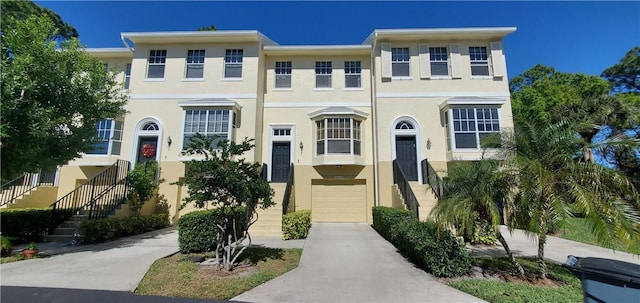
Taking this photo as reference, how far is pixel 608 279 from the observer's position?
240 centimetres

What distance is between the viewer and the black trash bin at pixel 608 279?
2.27m

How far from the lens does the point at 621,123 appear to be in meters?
13.6

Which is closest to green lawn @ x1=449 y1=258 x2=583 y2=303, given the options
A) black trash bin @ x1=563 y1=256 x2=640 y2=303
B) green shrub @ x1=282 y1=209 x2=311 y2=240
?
black trash bin @ x1=563 y1=256 x2=640 y2=303

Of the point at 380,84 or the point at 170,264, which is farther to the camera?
the point at 380,84

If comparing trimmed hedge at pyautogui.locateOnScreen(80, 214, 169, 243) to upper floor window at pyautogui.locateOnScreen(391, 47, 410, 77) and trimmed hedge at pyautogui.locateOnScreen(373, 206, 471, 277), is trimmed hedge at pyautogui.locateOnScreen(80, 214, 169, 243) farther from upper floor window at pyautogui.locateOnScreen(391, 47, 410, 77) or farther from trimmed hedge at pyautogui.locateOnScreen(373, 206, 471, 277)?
upper floor window at pyautogui.locateOnScreen(391, 47, 410, 77)

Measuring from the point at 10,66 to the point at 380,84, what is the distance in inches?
506

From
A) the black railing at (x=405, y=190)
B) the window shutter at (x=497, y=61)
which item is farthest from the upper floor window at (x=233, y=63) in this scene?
the window shutter at (x=497, y=61)

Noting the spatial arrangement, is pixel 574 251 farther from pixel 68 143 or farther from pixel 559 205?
pixel 68 143

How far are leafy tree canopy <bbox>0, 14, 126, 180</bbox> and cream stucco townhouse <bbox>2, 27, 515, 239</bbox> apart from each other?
16.4ft

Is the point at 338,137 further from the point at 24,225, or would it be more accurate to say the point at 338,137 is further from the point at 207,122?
the point at 24,225

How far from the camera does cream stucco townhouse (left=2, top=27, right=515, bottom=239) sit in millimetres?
13453

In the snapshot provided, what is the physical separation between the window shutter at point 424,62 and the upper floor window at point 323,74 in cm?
467

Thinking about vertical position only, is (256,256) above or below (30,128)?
below

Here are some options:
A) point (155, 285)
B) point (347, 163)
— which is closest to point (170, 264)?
point (155, 285)
